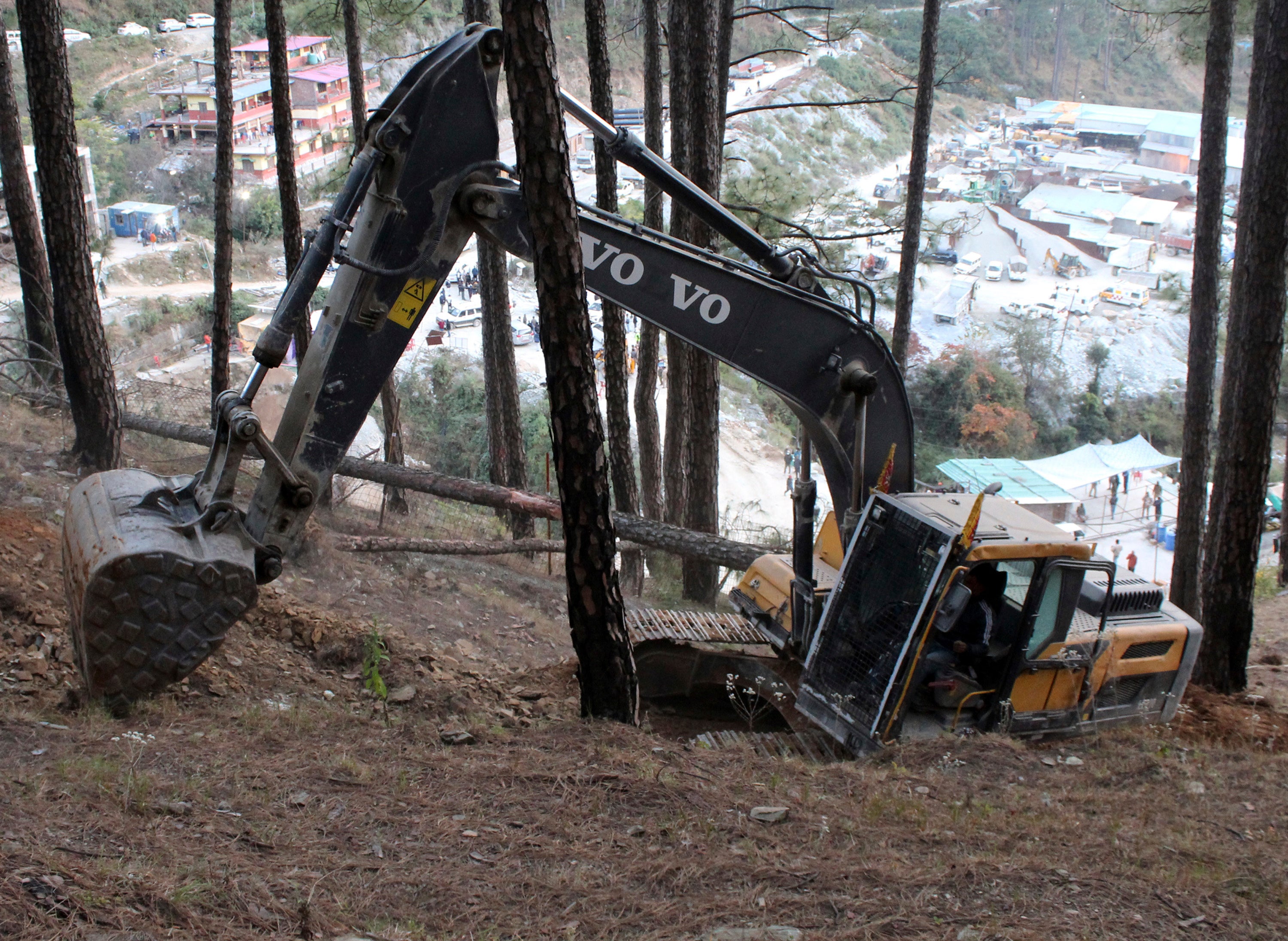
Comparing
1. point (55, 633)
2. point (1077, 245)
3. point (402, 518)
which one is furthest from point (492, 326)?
point (1077, 245)

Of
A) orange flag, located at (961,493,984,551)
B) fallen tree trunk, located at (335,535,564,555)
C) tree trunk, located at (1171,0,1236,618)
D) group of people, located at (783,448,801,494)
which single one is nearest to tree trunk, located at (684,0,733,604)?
fallen tree trunk, located at (335,535,564,555)

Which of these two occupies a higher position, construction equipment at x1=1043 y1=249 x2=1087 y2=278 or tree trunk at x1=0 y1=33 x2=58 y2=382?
tree trunk at x1=0 y1=33 x2=58 y2=382

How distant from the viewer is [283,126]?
38.8 ft

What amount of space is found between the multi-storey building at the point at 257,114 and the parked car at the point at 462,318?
11891 millimetres

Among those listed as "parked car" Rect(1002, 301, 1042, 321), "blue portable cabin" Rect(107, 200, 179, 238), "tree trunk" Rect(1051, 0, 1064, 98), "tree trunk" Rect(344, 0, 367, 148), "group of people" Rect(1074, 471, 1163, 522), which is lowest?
"group of people" Rect(1074, 471, 1163, 522)

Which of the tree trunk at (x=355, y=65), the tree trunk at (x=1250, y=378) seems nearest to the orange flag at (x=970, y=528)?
the tree trunk at (x=1250, y=378)

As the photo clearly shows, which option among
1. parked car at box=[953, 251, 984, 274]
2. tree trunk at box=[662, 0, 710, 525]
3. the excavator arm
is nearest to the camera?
the excavator arm

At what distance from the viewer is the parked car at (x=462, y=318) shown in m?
36.3

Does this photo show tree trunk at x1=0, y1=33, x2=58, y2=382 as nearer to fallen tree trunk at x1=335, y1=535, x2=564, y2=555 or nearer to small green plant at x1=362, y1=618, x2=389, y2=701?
fallen tree trunk at x1=335, y1=535, x2=564, y2=555

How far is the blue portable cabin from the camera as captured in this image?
39.5 m

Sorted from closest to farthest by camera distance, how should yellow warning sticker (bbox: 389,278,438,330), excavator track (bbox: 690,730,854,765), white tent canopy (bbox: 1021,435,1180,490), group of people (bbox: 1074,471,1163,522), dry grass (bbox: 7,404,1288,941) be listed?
1. dry grass (bbox: 7,404,1288,941)
2. yellow warning sticker (bbox: 389,278,438,330)
3. excavator track (bbox: 690,730,854,765)
4. group of people (bbox: 1074,471,1163,522)
5. white tent canopy (bbox: 1021,435,1180,490)

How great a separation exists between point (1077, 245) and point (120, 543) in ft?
188

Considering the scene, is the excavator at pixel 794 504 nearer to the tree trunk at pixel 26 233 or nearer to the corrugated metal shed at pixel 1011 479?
the tree trunk at pixel 26 233

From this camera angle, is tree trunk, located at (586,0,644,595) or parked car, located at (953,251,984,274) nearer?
tree trunk, located at (586,0,644,595)
